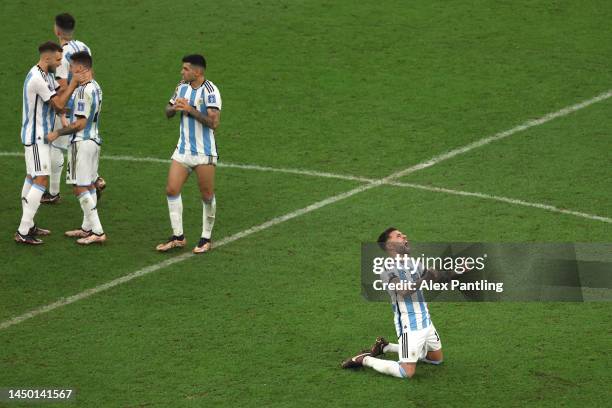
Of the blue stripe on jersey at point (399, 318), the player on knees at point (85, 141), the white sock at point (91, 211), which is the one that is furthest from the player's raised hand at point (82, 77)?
the blue stripe on jersey at point (399, 318)

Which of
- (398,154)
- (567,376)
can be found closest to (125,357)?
(567,376)

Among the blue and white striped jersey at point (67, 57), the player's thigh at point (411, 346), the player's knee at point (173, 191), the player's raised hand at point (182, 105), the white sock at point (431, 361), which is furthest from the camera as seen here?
the blue and white striped jersey at point (67, 57)

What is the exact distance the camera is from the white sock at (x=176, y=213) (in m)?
15.0

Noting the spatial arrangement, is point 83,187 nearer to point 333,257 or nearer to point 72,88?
point 72,88

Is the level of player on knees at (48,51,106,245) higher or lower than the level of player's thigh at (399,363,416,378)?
higher

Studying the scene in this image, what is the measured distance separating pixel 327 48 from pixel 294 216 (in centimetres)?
666

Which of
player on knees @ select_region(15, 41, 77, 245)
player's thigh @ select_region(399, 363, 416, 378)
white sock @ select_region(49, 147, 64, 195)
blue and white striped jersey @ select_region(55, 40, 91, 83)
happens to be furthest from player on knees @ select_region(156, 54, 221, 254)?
player's thigh @ select_region(399, 363, 416, 378)

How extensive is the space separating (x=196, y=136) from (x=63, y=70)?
113 inches

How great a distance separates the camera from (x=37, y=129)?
15281 millimetres

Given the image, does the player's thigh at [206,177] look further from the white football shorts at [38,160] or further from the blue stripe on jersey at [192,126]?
the white football shorts at [38,160]

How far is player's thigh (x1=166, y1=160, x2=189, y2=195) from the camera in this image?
15.0m

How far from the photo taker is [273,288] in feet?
46.1

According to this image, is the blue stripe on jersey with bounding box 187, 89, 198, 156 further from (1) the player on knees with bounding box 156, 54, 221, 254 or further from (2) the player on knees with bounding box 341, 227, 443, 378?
(2) the player on knees with bounding box 341, 227, 443, 378

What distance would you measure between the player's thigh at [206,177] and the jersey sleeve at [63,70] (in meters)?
2.90
